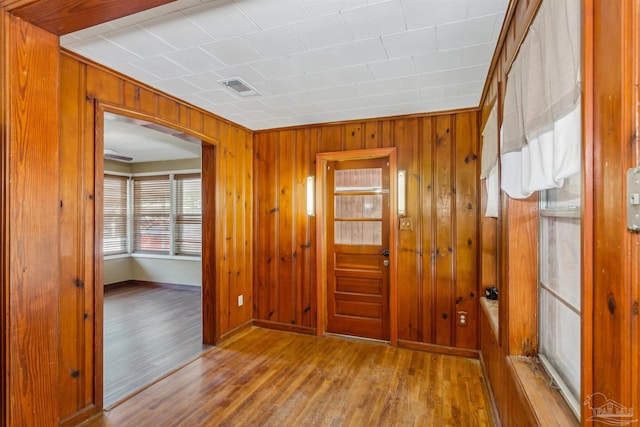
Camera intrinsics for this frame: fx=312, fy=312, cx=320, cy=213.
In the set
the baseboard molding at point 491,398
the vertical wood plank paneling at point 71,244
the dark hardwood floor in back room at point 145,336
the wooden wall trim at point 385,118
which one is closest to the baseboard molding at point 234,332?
the dark hardwood floor in back room at point 145,336

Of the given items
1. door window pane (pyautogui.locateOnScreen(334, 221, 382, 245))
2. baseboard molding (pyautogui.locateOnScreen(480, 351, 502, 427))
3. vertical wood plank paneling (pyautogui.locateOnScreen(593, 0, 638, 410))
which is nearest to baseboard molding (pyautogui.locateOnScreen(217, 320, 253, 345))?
door window pane (pyautogui.locateOnScreen(334, 221, 382, 245))

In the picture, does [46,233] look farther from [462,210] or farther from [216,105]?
[462,210]

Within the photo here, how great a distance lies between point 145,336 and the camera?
12.6 feet

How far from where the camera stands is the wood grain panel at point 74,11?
49.1 inches

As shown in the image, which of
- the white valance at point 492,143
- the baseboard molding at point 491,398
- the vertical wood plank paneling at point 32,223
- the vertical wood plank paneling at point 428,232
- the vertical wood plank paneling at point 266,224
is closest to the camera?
the vertical wood plank paneling at point 32,223

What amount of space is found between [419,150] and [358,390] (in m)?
2.47

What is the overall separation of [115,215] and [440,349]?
20.9 ft

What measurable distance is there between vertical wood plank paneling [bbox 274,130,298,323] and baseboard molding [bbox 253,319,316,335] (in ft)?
0.20

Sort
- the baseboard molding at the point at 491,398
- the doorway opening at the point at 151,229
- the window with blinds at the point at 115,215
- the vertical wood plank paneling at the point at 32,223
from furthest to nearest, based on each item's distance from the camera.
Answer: the window with blinds at the point at 115,215
the doorway opening at the point at 151,229
the baseboard molding at the point at 491,398
the vertical wood plank paneling at the point at 32,223

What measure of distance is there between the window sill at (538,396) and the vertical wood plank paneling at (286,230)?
276 centimetres

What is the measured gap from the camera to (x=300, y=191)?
157 inches

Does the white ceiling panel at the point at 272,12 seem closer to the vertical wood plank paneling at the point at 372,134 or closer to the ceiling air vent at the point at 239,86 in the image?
the ceiling air vent at the point at 239,86

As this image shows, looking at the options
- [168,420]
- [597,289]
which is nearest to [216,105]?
[168,420]

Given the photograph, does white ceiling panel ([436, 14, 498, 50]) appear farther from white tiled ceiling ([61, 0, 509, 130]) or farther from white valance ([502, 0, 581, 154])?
white valance ([502, 0, 581, 154])
